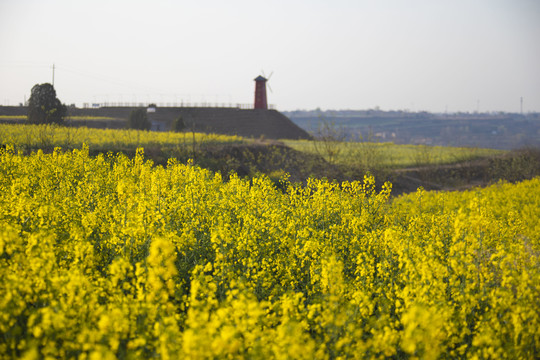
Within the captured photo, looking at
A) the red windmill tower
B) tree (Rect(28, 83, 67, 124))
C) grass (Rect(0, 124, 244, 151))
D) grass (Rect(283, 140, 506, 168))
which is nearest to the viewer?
grass (Rect(0, 124, 244, 151))

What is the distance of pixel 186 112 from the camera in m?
69.7

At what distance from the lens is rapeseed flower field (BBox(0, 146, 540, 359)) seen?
446 centimetres

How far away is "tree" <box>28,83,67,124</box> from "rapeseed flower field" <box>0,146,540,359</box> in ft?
70.0

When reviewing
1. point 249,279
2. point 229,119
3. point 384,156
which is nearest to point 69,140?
point 249,279

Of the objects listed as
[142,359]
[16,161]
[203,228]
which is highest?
[16,161]

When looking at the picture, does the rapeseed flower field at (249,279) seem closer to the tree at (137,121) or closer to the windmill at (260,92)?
the tree at (137,121)

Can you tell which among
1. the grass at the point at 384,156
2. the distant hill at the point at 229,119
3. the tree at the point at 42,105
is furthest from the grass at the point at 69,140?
the distant hill at the point at 229,119

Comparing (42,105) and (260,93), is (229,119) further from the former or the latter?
(42,105)

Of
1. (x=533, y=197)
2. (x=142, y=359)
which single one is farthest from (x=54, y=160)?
(x=533, y=197)

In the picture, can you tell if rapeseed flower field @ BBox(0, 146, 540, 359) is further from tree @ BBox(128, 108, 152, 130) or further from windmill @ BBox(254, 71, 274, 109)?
windmill @ BBox(254, 71, 274, 109)

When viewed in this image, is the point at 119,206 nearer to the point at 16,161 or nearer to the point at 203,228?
the point at 203,228

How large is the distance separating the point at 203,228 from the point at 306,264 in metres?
2.24

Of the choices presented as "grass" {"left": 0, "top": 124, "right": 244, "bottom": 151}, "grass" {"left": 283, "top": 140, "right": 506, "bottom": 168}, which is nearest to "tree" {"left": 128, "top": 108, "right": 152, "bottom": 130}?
"grass" {"left": 0, "top": 124, "right": 244, "bottom": 151}

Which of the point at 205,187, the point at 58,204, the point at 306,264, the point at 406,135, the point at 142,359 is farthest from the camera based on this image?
the point at 406,135
